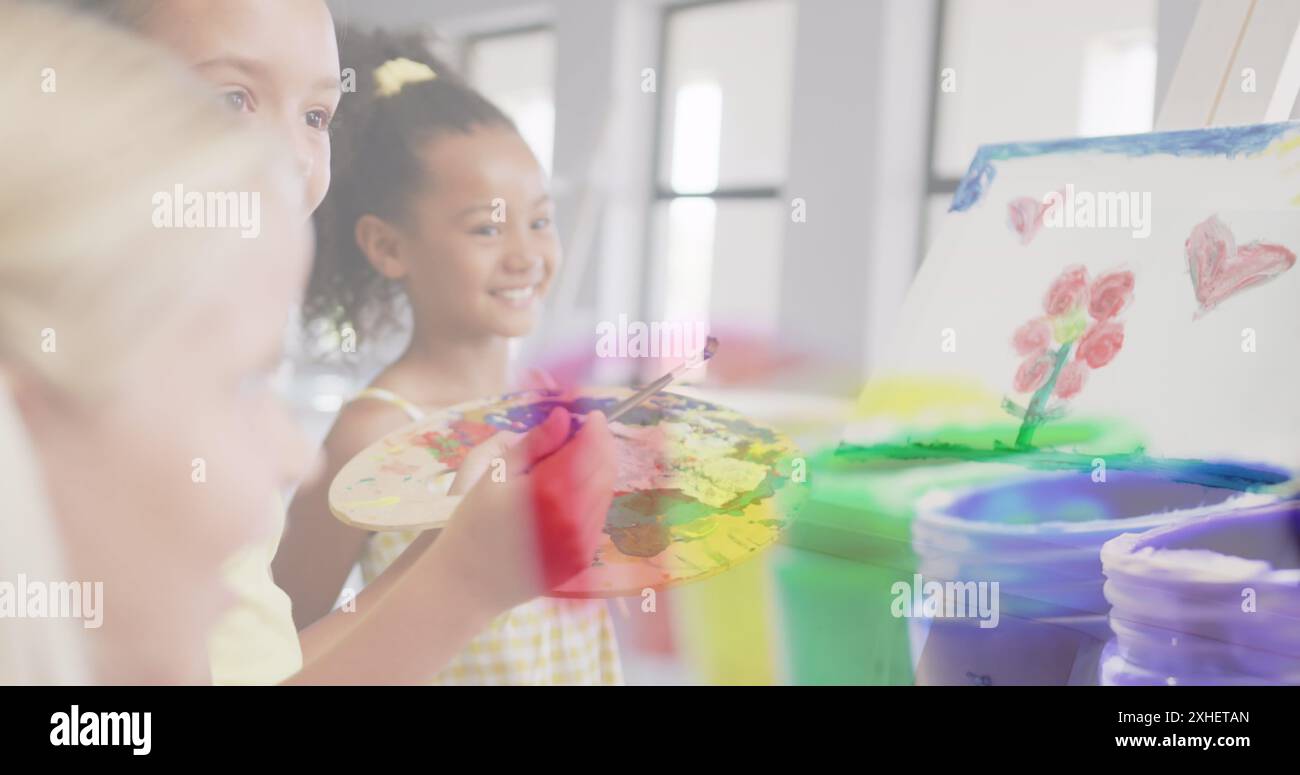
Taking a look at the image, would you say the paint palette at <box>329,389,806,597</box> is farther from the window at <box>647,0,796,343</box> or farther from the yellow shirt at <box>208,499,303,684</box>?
the window at <box>647,0,796,343</box>

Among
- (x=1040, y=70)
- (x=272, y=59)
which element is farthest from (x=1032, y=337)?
(x=1040, y=70)

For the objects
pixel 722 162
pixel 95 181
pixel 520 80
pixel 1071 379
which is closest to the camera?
pixel 95 181

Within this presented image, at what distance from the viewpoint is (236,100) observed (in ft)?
3.23

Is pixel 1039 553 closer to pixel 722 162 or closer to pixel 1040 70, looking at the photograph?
pixel 722 162

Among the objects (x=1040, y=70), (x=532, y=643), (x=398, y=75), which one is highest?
(x=1040, y=70)

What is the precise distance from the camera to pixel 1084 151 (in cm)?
115

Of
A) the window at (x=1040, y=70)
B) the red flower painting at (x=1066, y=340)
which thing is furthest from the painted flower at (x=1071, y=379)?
the window at (x=1040, y=70)

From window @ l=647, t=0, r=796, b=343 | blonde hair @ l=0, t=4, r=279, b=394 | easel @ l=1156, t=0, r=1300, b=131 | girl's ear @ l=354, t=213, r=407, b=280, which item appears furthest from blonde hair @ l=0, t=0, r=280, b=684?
easel @ l=1156, t=0, r=1300, b=131

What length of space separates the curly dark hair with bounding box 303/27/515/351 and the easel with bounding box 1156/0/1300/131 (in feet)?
2.45

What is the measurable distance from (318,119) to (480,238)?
0.19 meters

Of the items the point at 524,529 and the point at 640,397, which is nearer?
the point at 524,529
